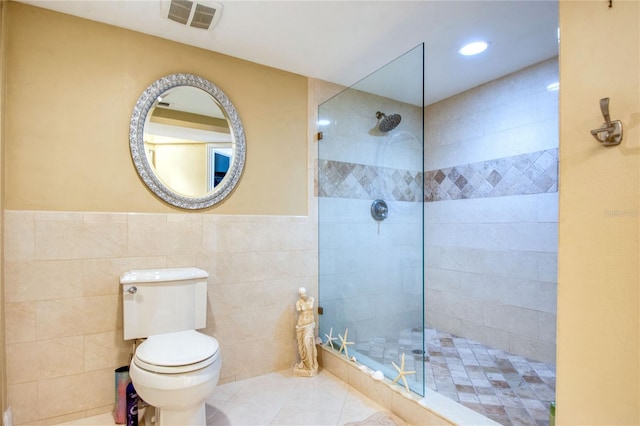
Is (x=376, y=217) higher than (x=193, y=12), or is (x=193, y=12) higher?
(x=193, y=12)

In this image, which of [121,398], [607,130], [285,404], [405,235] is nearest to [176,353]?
[121,398]

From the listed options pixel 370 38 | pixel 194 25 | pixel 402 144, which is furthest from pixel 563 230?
pixel 194 25

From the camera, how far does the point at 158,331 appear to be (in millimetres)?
1884

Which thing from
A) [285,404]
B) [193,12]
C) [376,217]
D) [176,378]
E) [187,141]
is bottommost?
[285,404]

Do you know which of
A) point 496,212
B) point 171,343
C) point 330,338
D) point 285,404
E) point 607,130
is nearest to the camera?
point 607,130

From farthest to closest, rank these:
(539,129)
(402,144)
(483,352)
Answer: (483,352) < (539,129) < (402,144)

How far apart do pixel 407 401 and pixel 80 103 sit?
8.19 feet

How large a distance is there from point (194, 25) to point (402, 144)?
149 centimetres

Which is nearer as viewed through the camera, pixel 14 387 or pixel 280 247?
pixel 14 387

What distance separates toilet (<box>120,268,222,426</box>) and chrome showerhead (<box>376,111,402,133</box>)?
155 cm

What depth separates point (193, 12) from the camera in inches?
72.7

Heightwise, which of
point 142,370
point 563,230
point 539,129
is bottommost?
point 142,370

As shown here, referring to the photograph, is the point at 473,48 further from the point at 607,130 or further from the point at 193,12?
the point at 193,12

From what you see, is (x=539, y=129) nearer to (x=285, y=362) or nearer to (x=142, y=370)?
(x=285, y=362)
